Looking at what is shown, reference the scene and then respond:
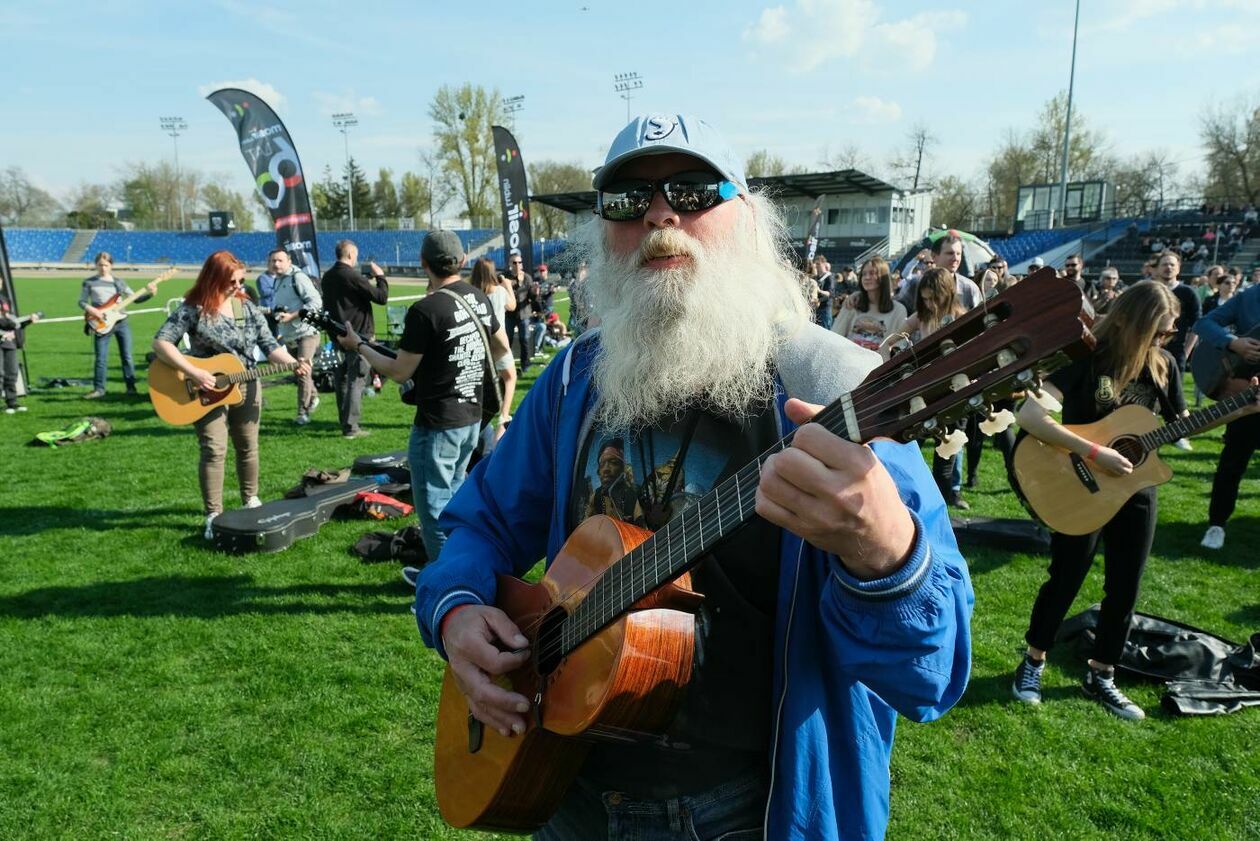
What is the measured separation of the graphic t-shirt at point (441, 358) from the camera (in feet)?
16.0

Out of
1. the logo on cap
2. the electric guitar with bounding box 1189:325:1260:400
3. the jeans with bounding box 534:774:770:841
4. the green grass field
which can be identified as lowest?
the green grass field

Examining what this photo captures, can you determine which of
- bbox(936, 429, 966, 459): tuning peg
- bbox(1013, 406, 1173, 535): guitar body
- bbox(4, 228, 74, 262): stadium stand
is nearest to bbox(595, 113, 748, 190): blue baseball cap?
bbox(936, 429, 966, 459): tuning peg

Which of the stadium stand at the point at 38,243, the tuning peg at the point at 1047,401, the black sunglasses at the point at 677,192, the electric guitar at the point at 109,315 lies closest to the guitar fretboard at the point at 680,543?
the black sunglasses at the point at 677,192

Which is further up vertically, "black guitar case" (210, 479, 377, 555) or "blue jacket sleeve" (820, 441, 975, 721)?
"blue jacket sleeve" (820, 441, 975, 721)

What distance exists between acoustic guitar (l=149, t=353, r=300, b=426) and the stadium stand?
8385cm

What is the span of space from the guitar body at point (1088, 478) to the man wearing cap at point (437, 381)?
11.5 ft

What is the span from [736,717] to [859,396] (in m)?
0.75

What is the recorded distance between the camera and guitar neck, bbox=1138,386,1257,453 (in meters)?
4.02

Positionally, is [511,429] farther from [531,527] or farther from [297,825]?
[297,825]

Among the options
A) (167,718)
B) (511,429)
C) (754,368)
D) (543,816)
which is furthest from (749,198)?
(167,718)

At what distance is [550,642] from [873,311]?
6.91 m

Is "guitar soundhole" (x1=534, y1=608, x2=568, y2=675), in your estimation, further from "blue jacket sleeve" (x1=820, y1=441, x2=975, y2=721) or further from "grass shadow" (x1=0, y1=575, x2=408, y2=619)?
"grass shadow" (x1=0, y1=575, x2=408, y2=619)

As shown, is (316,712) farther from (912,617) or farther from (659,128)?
(912,617)

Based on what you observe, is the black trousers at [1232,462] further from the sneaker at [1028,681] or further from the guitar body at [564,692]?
the guitar body at [564,692]
